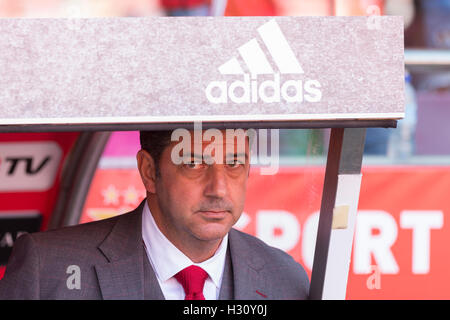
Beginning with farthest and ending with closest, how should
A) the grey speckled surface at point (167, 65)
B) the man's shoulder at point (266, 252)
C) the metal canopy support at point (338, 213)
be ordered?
the man's shoulder at point (266, 252)
the metal canopy support at point (338, 213)
the grey speckled surface at point (167, 65)

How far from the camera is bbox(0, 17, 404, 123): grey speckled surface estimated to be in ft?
3.82

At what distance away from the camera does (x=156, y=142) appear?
166cm

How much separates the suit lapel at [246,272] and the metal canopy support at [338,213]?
135 mm

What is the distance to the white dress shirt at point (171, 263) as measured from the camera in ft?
5.37

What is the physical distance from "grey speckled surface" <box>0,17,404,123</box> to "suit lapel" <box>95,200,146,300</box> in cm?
50

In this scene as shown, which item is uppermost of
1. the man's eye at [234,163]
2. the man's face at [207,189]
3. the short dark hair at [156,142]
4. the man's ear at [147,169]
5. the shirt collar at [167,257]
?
the short dark hair at [156,142]

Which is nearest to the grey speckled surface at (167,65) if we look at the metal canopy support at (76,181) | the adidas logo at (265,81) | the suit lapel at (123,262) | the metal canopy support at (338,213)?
the adidas logo at (265,81)

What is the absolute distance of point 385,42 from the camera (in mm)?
1228

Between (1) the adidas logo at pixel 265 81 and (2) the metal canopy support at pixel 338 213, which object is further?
(2) the metal canopy support at pixel 338 213

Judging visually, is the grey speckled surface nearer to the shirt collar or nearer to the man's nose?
the man's nose

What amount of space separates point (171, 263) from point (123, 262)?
12 cm

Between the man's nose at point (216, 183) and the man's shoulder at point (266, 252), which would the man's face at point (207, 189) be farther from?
the man's shoulder at point (266, 252)
